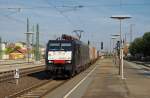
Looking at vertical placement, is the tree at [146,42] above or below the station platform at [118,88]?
above

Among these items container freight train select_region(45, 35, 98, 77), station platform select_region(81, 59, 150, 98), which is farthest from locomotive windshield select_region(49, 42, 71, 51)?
station platform select_region(81, 59, 150, 98)

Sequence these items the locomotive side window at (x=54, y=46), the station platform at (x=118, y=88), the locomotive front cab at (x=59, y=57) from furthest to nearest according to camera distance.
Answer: the locomotive side window at (x=54, y=46), the locomotive front cab at (x=59, y=57), the station platform at (x=118, y=88)

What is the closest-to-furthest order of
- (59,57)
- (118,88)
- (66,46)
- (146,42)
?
1. (118,88)
2. (59,57)
3. (66,46)
4. (146,42)

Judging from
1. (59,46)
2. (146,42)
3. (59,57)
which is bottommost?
(59,57)

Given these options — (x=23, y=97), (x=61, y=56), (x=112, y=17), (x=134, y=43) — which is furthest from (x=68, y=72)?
(x=134, y=43)

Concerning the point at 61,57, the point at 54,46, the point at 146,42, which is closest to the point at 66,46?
the point at 54,46

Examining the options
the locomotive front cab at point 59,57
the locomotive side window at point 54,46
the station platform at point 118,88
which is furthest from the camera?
the locomotive side window at point 54,46

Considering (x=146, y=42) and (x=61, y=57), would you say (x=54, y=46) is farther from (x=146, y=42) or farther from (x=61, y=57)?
(x=146, y=42)

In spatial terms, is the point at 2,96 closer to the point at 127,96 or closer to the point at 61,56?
the point at 127,96

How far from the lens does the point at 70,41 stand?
34719 mm

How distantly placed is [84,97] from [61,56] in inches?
566

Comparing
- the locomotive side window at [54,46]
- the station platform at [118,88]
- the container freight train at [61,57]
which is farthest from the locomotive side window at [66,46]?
the station platform at [118,88]

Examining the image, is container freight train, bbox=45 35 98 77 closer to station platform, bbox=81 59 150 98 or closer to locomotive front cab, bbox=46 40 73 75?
locomotive front cab, bbox=46 40 73 75

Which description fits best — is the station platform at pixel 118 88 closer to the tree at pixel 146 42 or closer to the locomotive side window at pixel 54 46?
the locomotive side window at pixel 54 46
